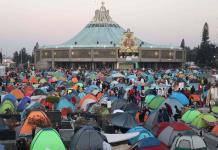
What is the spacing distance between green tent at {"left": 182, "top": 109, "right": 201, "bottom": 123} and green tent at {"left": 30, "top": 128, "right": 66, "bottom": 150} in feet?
23.7

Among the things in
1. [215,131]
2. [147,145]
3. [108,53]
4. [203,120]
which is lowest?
[215,131]

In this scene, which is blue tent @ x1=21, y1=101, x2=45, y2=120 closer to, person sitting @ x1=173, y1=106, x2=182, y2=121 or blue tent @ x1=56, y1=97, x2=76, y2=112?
blue tent @ x1=56, y1=97, x2=76, y2=112

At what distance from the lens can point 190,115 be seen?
1723 cm

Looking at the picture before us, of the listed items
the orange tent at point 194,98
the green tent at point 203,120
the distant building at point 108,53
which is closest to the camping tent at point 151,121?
the green tent at point 203,120

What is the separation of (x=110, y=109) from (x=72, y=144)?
7742 millimetres

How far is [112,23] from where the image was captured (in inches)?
4075

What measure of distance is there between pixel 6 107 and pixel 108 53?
224ft

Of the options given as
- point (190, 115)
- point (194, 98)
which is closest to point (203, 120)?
point (190, 115)

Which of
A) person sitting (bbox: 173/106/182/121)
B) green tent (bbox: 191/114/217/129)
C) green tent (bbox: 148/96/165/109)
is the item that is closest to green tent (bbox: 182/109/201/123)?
person sitting (bbox: 173/106/182/121)

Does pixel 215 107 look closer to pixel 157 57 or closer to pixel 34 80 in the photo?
pixel 34 80

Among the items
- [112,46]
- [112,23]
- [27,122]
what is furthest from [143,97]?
[112,23]

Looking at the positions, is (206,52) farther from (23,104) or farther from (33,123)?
(33,123)

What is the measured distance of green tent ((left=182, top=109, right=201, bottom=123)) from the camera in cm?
1702

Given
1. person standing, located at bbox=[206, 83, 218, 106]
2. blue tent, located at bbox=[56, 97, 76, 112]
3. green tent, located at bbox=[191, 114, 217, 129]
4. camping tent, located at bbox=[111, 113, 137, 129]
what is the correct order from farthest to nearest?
1. person standing, located at bbox=[206, 83, 218, 106]
2. blue tent, located at bbox=[56, 97, 76, 112]
3. green tent, located at bbox=[191, 114, 217, 129]
4. camping tent, located at bbox=[111, 113, 137, 129]
